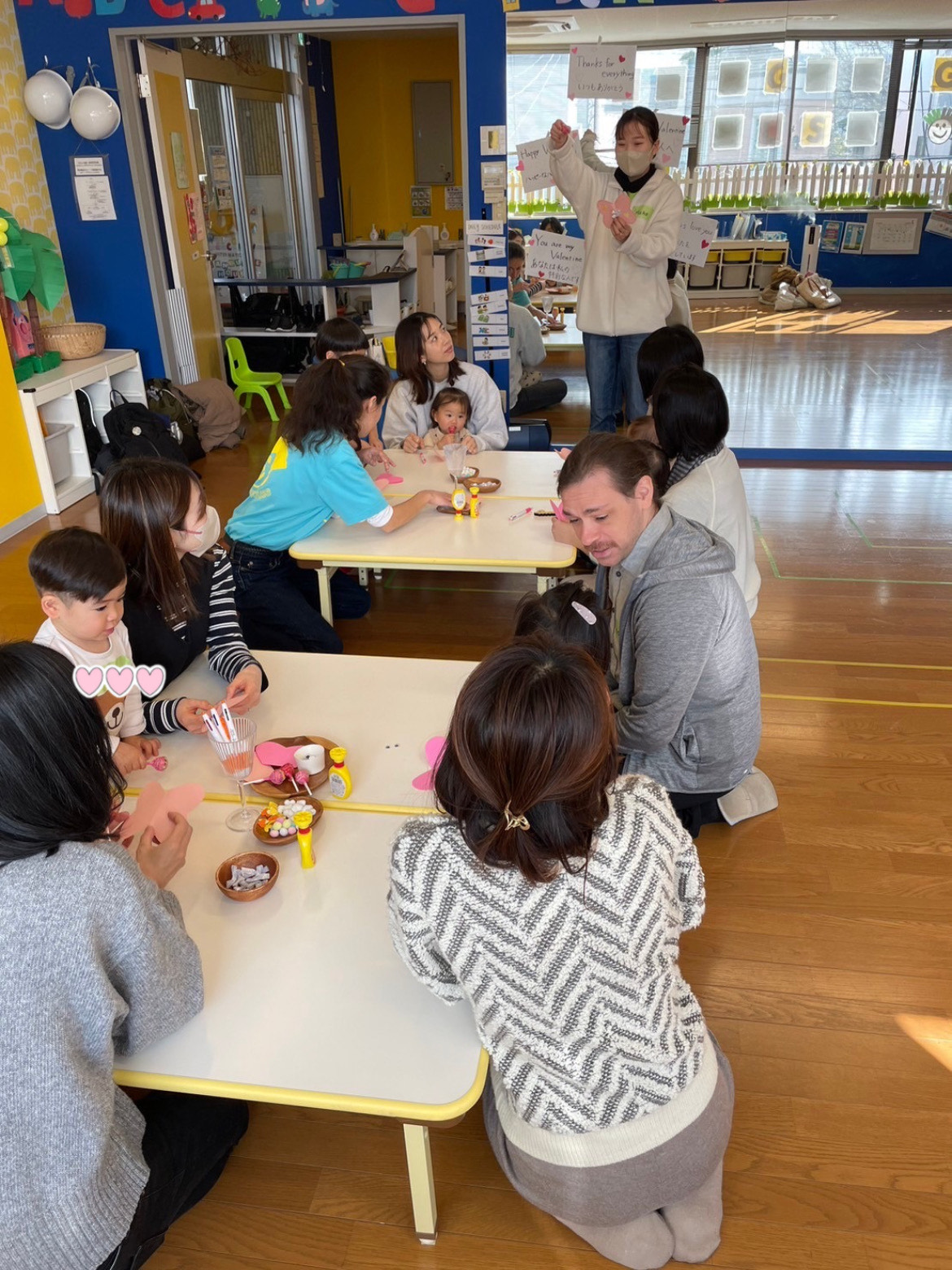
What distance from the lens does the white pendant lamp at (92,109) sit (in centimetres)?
596

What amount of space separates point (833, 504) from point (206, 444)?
4.02 m

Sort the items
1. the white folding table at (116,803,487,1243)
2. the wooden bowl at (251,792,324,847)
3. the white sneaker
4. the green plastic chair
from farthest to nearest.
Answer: the green plastic chair
the white sneaker
the wooden bowl at (251,792,324,847)
the white folding table at (116,803,487,1243)

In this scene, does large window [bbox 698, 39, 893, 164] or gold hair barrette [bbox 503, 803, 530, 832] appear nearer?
gold hair barrette [bbox 503, 803, 530, 832]

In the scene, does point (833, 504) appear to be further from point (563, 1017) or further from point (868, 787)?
point (563, 1017)

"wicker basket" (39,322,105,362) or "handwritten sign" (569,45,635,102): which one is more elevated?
"handwritten sign" (569,45,635,102)

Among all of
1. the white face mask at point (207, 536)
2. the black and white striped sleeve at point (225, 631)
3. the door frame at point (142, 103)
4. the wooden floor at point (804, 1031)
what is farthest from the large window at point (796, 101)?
the black and white striped sleeve at point (225, 631)

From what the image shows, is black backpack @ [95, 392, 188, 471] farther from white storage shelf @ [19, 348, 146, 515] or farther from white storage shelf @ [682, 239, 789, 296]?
white storage shelf @ [682, 239, 789, 296]

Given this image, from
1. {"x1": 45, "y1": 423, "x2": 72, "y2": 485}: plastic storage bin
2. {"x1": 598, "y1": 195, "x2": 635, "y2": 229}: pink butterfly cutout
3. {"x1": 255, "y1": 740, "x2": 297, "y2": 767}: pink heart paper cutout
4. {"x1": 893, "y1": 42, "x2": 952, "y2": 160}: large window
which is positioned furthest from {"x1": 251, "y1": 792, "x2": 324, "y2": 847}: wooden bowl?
{"x1": 893, "y1": 42, "x2": 952, "y2": 160}: large window

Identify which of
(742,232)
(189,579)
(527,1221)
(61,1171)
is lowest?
(527,1221)

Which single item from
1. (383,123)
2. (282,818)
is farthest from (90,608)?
(383,123)

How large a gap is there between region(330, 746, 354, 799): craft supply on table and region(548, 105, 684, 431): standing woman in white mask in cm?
396

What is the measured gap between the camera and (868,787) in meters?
3.00

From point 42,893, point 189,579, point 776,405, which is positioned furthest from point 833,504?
point 42,893

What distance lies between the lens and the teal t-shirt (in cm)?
312
